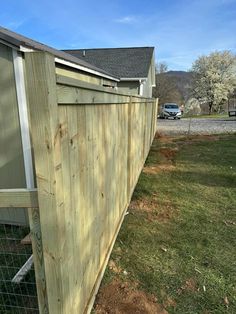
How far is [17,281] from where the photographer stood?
2.45 metres

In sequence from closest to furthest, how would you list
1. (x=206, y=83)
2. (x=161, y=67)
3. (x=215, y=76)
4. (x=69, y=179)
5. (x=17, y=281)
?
(x=69, y=179) < (x=17, y=281) < (x=215, y=76) < (x=206, y=83) < (x=161, y=67)

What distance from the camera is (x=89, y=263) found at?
197 cm

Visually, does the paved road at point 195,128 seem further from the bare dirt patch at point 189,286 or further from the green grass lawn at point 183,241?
the bare dirt patch at point 189,286

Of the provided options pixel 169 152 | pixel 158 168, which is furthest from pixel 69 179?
pixel 169 152

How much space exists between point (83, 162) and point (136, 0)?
1545 cm

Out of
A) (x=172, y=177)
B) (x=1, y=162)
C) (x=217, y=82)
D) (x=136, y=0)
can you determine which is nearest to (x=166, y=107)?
(x=136, y=0)

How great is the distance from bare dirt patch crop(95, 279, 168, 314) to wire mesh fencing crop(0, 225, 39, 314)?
0.58 m

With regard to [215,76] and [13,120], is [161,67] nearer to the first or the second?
[215,76]

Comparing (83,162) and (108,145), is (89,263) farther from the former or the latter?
(108,145)

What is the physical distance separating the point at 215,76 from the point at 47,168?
4264cm

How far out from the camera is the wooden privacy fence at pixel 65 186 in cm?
115

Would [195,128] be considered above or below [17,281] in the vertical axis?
below

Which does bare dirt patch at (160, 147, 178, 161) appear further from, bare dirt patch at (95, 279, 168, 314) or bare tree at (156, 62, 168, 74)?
bare tree at (156, 62, 168, 74)

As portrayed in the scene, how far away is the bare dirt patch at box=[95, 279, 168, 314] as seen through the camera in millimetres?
2158
